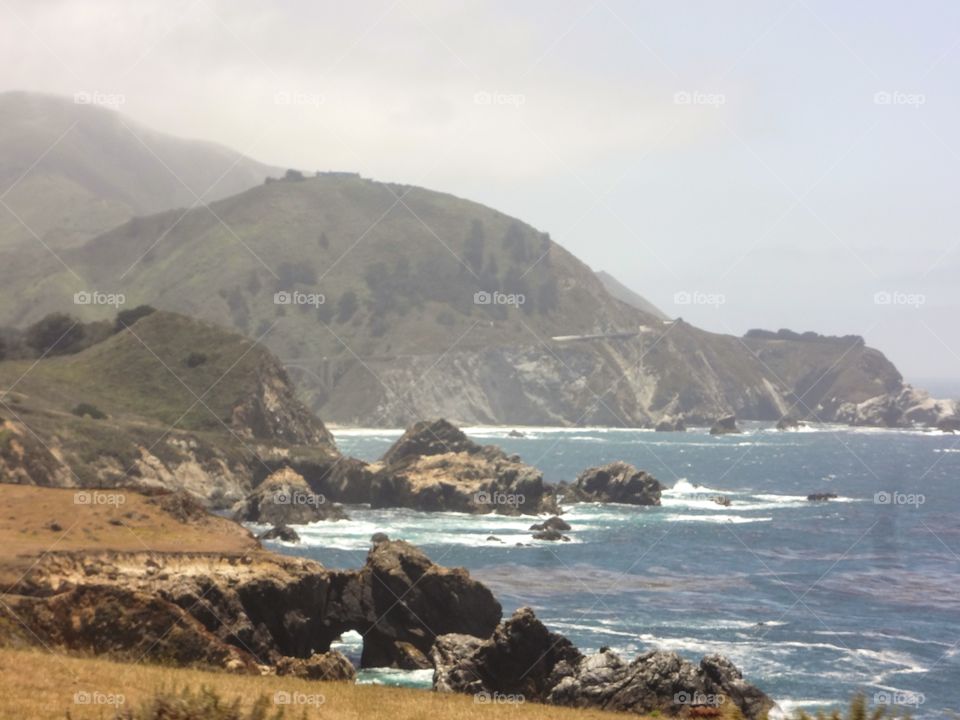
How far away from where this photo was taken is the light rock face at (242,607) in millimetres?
39688

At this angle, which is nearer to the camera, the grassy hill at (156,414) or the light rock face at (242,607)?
the light rock face at (242,607)

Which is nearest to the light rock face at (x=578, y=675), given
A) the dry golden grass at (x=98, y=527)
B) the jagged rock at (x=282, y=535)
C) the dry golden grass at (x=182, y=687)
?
the dry golden grass at (x=182, y=687)

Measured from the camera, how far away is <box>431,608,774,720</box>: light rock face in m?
40.5

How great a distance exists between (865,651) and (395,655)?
24.1m

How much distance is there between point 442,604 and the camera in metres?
57.2

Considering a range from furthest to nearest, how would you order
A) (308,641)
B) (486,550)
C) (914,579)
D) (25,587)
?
(486,550), (914,579), (308,641), (25,587)

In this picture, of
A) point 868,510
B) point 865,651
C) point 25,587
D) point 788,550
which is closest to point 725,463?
point 868,510

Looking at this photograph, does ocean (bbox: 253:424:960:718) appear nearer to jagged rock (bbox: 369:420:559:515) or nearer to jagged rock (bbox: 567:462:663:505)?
jagged rock (bbox: 567:462:663:505)

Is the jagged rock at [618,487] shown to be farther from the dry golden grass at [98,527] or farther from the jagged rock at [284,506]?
the dry golden grass at [98,527]

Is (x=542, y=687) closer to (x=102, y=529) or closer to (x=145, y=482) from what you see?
(x=102, y=529)

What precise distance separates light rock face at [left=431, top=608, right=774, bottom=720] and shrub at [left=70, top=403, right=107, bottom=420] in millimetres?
93759

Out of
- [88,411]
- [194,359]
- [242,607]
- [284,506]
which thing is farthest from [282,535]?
[194,359]

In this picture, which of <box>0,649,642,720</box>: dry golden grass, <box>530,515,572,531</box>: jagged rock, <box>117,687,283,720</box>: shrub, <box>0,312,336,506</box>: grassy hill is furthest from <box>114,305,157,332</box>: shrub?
<box>117,687,283,720</box>: shrub

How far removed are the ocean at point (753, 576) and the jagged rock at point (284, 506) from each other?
2521 millimetres
